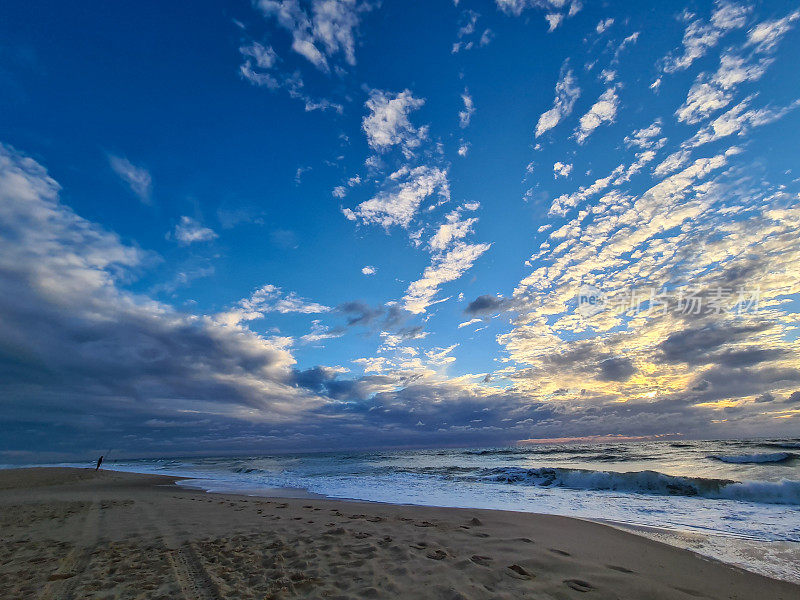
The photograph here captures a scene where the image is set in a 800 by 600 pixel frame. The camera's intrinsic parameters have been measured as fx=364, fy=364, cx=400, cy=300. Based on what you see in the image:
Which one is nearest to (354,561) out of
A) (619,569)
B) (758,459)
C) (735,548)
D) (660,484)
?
(619,569)

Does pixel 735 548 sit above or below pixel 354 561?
below

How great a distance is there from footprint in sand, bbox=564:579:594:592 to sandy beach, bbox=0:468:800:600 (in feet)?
0.10

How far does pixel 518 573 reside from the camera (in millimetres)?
5672

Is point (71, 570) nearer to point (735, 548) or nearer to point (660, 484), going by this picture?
point (735, 548)

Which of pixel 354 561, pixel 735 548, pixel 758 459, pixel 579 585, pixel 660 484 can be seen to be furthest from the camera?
pixel 758 459

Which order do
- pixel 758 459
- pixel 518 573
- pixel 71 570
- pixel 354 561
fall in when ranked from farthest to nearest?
pixel 758 459, pixel 354 561, pixel 71 570, pixel 518 573

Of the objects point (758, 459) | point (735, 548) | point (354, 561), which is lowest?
point (735, 548)

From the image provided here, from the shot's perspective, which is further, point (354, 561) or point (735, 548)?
point (735, 548)

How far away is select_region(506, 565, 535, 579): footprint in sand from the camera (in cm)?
555

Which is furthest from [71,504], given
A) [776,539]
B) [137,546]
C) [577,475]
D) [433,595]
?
[577,475]

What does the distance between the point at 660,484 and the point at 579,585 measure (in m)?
17.3

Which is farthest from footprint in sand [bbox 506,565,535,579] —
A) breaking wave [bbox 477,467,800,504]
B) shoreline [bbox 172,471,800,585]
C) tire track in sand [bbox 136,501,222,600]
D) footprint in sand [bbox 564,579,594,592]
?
breaking wave [bbox 477,467,800,504]

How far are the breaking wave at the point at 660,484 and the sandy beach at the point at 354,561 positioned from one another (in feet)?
32.1

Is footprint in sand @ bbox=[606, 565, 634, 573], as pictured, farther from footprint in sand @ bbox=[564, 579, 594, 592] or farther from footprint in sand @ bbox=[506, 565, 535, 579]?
footprint in sand @ bbox=[506, 565, 535, 579]
